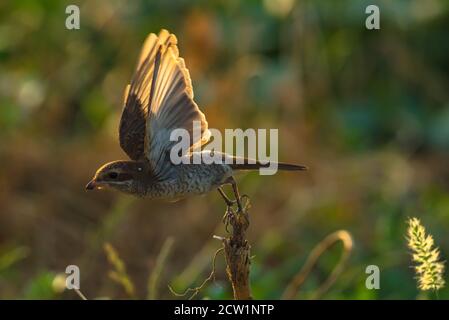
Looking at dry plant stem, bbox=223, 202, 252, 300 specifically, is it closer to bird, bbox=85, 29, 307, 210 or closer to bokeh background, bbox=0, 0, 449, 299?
bird, bbox=85, 29, 307, 210

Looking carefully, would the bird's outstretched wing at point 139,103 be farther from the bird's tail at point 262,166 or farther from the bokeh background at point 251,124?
the bokeh background at point 251,124

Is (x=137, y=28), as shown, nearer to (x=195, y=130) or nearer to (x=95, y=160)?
(x=95, y=160)

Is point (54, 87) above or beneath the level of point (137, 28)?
beneath

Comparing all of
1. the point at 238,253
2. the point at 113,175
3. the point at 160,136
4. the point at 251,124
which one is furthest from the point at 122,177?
the point at 251,124

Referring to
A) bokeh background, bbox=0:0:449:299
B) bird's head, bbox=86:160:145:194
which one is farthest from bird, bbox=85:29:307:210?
bokeh background, bbox=0:0:449:299
